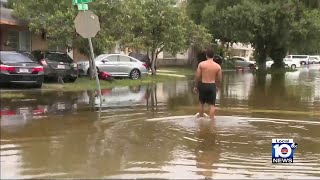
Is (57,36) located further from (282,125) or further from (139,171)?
(139,171)

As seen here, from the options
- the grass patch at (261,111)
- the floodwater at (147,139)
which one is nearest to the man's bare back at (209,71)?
the floodwater at (147,139)

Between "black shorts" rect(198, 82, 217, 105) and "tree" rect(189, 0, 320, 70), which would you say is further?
"tree" rect(189, 0, 320, 70)

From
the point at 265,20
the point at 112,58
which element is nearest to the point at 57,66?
the point at 112,58

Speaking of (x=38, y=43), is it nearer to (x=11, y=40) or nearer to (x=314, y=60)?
(x=11, y=40)

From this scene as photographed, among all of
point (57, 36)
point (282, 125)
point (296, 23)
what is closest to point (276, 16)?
point (296, 23)

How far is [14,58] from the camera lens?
17.3 meters

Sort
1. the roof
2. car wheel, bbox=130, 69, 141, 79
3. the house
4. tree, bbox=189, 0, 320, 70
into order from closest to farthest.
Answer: the roof < the house < car wheel, bbox=130, 69, 141, 79 < tree, bbox=189, 0, 320, 70

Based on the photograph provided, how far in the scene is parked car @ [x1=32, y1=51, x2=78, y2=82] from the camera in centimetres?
2067

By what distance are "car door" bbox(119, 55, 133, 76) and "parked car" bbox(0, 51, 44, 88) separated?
8533 millimetres

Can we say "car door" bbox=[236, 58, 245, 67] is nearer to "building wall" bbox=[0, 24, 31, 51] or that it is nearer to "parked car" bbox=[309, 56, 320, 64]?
"building wall" bbox=[0, 24, 31, 51]

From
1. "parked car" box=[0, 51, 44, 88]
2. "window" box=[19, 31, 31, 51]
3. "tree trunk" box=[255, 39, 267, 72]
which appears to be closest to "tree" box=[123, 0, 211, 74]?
"window" box=[19, 31, 31, 51]

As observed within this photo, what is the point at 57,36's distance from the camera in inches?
818

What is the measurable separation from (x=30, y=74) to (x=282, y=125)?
9.55 meters

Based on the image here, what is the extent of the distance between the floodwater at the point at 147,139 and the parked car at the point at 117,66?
9314 mm
